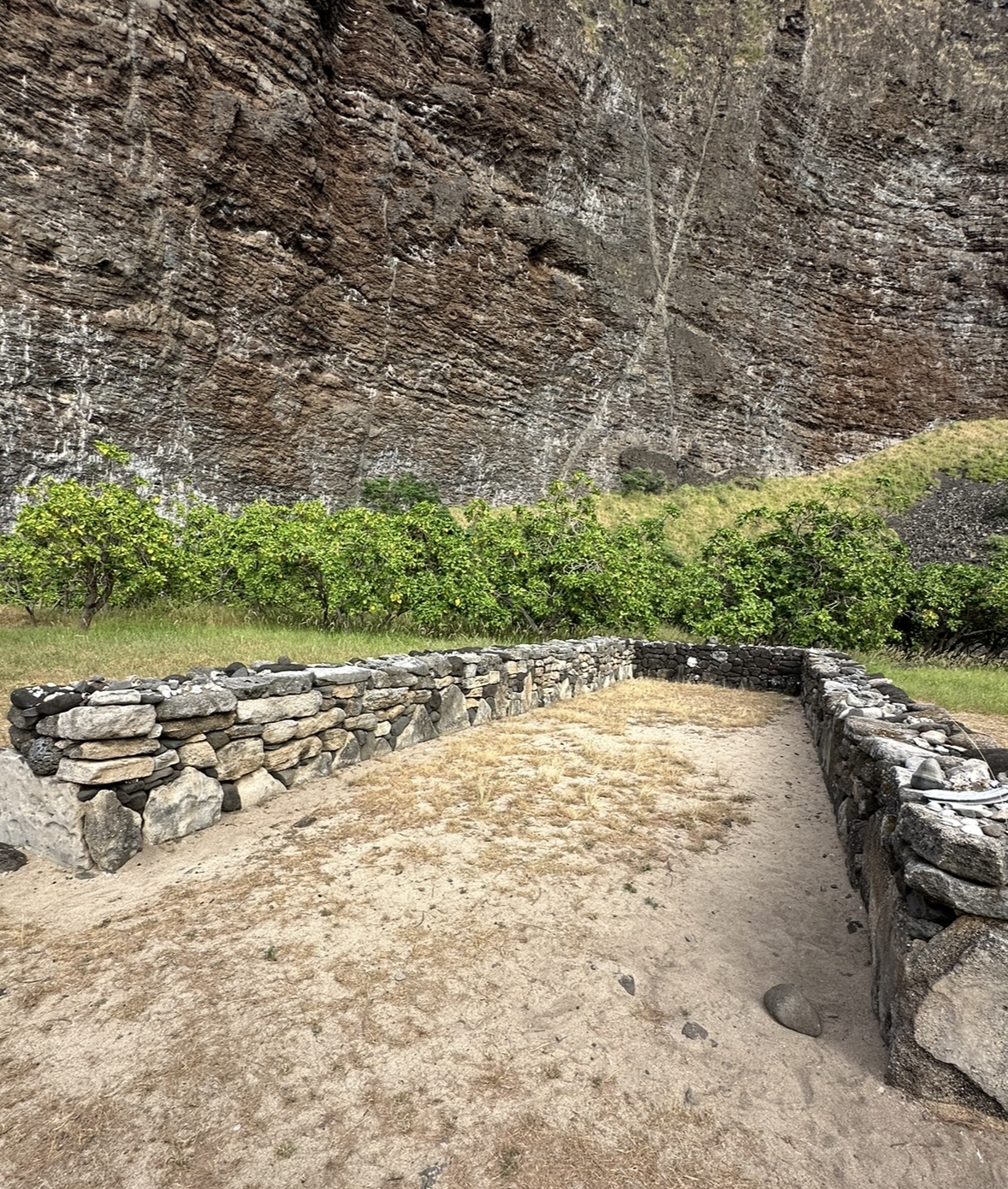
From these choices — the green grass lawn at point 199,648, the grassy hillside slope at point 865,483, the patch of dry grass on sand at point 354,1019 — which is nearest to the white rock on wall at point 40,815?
the patch of dry grass on sand at point 354,1019

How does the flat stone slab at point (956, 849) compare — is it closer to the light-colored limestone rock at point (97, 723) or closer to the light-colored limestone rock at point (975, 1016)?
the light-colored limestone rock at point (975, 1016)

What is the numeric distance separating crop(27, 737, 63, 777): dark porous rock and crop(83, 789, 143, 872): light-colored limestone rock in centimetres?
32

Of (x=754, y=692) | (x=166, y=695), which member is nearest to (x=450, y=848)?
(x=166, y=695)

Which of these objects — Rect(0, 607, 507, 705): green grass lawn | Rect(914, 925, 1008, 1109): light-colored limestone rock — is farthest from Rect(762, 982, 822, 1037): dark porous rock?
Rect(0, 607, 507, 705): green grass lawn

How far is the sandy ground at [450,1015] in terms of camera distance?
2.05 metres

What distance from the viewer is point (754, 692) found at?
1362 centimetres

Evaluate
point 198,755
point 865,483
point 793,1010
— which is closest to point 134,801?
point 198,755

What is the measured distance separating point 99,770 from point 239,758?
1.09 meters

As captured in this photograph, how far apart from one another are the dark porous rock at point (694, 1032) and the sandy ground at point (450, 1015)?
2cm

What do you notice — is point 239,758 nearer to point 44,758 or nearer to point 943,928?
point 44,758

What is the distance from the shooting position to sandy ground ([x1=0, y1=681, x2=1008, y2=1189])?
2.05 m

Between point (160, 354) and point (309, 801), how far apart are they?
24419 mm

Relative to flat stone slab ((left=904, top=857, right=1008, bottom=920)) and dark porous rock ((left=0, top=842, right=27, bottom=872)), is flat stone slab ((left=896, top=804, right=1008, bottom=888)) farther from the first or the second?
dark porous rock ((left=0, top=842, right=27, bottom=872))

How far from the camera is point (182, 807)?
4273mm
